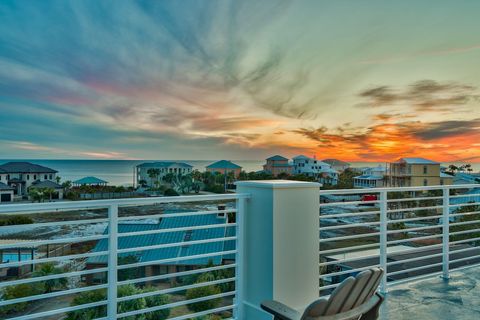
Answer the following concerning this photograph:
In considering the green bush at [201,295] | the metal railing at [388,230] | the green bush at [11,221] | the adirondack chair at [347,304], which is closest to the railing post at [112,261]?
the green bush at [11,221]

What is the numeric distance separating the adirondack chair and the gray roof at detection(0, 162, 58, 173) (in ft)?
39.3

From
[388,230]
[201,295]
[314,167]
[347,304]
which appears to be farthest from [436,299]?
[314,167]

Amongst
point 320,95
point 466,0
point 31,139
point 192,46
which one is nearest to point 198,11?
point 192,46

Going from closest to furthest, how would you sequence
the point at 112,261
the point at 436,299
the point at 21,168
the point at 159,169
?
the point at 112,261
the point at 436,299
the point at 21,168
the point at 159,169

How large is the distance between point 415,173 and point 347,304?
14.8 metres

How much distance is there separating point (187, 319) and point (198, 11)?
7665 millimetres

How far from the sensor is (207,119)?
13.1 metres

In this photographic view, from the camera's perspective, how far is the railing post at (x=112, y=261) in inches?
98.2

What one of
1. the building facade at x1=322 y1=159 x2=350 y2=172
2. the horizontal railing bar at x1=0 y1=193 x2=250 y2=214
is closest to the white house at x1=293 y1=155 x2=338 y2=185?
the building facade at x1=322 y1=159 x2=350 y2=172

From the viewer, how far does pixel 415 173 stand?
590 inches

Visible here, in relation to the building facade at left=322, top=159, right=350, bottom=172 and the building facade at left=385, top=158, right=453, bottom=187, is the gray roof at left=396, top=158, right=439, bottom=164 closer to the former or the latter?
the building facade at left=385, top=158, right=453, bottom=187

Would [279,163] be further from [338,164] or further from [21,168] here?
[21,168]

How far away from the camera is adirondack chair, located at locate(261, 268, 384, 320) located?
1.77 metres

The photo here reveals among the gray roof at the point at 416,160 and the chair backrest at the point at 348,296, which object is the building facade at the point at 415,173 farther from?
the chair backrest at the point at 348,296
